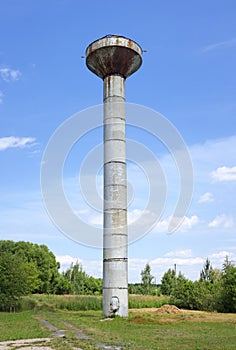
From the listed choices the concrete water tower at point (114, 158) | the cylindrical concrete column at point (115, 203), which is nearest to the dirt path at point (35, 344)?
the cylindrical concrete column at point (115, 203)

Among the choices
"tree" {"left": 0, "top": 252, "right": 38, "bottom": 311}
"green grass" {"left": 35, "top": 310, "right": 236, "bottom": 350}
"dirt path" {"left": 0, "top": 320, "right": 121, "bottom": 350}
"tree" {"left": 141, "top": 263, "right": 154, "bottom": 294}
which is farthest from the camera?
"tree" {"left": 141, "top": 263, "right": 154, "bottom": 294}

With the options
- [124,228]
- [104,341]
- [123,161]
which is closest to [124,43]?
[123,161]

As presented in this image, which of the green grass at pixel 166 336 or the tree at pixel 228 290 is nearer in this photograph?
the green grass at pixel 166 336

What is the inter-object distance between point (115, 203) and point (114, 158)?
8.91 feet

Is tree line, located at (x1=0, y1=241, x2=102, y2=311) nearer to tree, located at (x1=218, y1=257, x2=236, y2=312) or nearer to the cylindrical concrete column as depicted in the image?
tree, located at (x1=218, y1=257, x2=236, y2=312)

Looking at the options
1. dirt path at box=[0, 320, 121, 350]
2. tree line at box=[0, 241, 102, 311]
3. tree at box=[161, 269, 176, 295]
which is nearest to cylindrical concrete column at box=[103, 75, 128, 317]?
dirt path at box=[0, 320, 121, 350]

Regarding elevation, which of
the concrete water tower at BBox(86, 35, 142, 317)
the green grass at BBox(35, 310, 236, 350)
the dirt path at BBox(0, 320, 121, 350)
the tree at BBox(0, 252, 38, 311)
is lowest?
the green grass at BBox(35, 310, 236, 350)

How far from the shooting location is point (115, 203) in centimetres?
2378

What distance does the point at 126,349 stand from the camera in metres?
11.2

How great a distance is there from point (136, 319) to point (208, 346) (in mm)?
9371

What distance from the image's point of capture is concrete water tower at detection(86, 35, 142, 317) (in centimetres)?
2283

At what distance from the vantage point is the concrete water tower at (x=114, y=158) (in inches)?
899

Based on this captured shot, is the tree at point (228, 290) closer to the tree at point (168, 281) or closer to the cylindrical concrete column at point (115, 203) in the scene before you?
the cylindrical concrete column at point (115, 203)

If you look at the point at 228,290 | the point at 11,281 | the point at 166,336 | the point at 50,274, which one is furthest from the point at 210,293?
the point at 50,274
